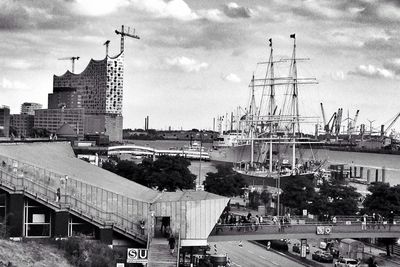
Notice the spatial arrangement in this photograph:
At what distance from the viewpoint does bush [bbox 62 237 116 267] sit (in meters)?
30.3

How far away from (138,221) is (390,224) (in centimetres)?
2098

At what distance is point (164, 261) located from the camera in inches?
1227

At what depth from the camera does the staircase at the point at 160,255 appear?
3103 centimetres

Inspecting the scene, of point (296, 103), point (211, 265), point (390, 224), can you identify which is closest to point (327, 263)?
point (390, 224)

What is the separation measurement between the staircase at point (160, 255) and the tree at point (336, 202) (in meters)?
30.4

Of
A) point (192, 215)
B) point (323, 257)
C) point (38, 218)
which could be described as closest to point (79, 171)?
point (38, 218)

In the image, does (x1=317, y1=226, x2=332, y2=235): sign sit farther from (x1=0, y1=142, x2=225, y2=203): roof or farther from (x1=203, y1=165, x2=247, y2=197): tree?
(x1=203, y1=165, x2=247, y2=197): tree

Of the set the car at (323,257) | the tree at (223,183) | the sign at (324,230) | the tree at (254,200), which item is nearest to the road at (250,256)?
the car at (323,257)

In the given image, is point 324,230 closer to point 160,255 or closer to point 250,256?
point 250,256

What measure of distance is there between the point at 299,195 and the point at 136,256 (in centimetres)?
3826

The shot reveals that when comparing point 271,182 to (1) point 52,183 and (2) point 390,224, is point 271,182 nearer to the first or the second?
(2) point 390,224

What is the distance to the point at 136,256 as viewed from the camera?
101 feet

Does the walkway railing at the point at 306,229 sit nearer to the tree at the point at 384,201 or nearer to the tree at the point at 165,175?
the tree at the point at 384,201

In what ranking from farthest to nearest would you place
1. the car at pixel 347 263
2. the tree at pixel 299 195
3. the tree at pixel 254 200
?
the tree at pixel 254 200
the tree at pixel 299 195
the car at pixel 347 263
